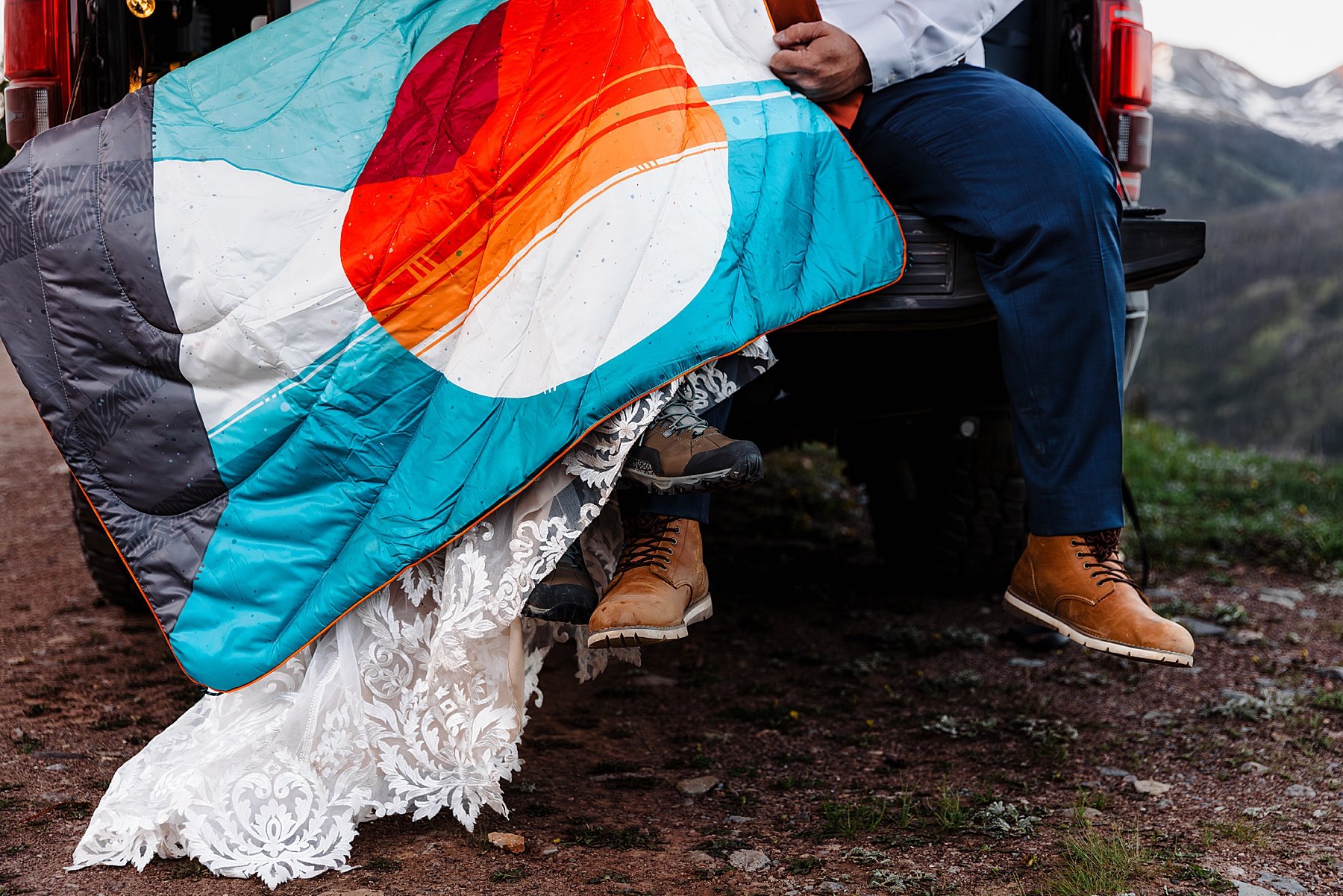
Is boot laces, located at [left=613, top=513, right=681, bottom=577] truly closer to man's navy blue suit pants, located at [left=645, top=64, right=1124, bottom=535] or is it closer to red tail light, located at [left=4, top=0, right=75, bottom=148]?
man's navy blue suit pants, located at [left=645, top=64, right=1124, bottom=535]

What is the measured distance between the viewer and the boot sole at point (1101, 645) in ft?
5.91

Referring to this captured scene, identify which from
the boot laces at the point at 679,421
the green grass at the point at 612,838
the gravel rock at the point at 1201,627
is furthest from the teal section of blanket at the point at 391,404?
the gravel rock at the point at 1201,627

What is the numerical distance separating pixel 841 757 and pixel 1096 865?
2.11ft

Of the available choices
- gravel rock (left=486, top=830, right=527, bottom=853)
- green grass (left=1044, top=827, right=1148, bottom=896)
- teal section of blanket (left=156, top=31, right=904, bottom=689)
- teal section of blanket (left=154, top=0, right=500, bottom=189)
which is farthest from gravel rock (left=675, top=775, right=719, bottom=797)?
teal section of blanket (left=154, top=0, right=500, bottom=189)

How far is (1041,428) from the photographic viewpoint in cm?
188

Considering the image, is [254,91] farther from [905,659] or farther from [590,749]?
[905,659]

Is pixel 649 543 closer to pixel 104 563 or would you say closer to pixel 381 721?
pixel 381 721

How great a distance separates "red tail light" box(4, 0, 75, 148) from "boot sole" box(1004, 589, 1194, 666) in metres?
2.27

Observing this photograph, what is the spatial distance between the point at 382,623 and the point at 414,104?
2.90 ft

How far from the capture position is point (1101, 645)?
6.04ft

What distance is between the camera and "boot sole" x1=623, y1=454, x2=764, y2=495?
168 centimetres

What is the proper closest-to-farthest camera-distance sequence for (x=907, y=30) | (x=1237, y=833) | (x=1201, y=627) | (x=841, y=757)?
1. (x=1237, y=833)
2. (x=907, y=30)
3. (x=841, y=757)
4. (x=1201, y=627)

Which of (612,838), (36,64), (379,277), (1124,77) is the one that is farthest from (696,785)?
(36,64)

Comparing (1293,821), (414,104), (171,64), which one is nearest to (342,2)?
(414,104)
